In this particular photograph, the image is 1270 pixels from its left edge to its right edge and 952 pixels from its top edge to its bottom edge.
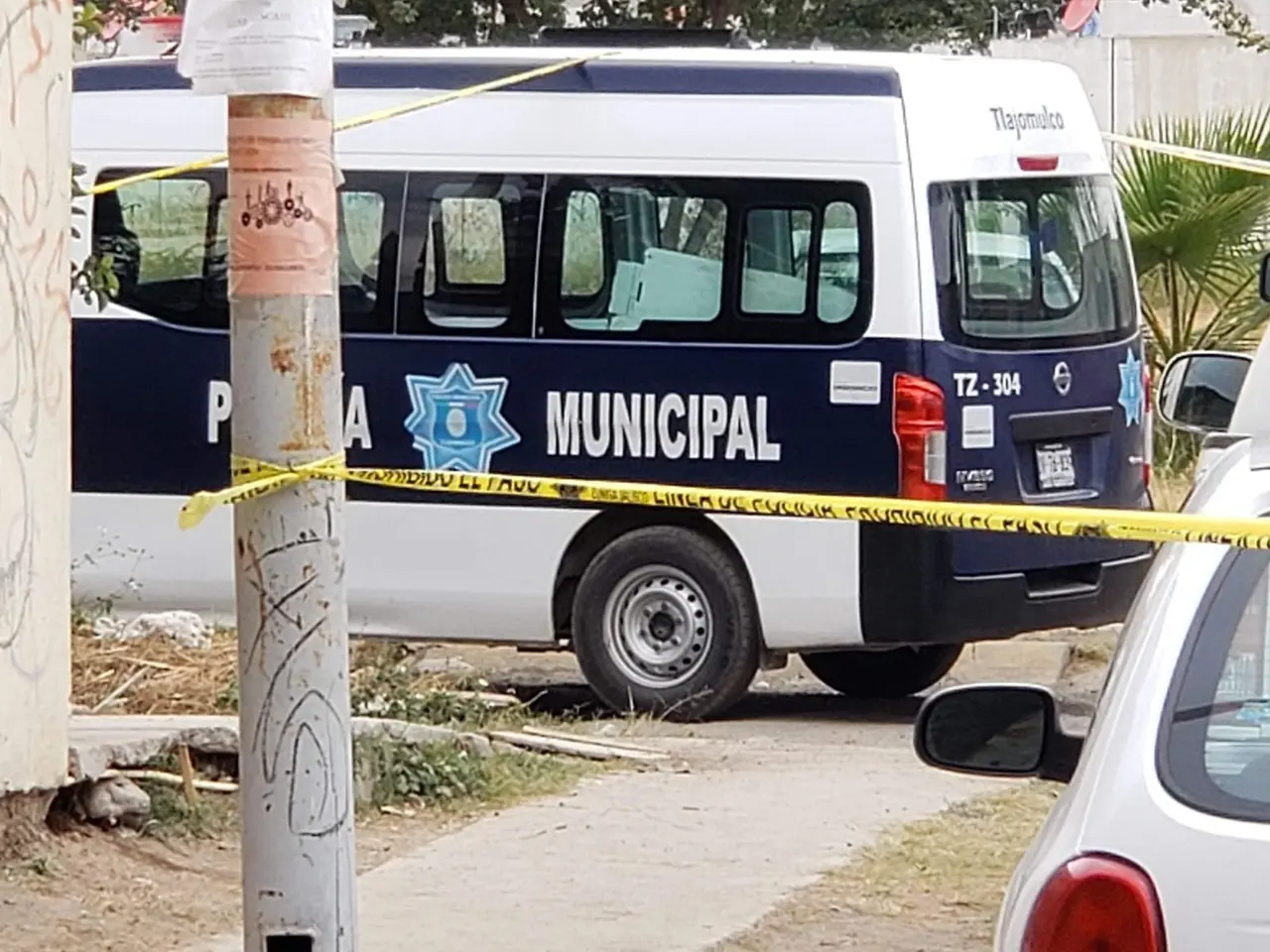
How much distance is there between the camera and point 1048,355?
10750mm

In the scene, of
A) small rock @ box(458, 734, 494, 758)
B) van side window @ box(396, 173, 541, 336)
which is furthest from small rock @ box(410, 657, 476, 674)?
small rock @ box(458, 734, 494, 758)

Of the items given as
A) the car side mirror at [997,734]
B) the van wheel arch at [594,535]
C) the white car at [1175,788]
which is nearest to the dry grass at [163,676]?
the van wheel arch at [594,535]

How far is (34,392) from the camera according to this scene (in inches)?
271

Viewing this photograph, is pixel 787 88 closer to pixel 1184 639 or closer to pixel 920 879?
pixel 920 879

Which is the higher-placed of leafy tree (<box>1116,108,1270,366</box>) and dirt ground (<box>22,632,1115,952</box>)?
leafy tree (<box>1116,108,1270,366</box>)

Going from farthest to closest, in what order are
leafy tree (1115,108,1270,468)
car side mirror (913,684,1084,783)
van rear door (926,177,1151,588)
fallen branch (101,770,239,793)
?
leafy tree (1115,108,1270,468)
van rear door (926,177,1151,588)
fallen branch (101,770,239,793)
car side mirror (913,684,1084,783)

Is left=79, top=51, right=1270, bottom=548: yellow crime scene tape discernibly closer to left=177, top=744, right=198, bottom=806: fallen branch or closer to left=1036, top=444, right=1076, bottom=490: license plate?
left=177, top=744, right=198, bottom=806: fallen branch

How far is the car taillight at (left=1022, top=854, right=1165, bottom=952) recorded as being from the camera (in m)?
3.20

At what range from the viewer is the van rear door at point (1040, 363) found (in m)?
10.4

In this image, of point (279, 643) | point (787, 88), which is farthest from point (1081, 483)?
point (279, 643)

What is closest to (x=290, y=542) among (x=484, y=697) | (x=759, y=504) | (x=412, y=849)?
(x=759, y=504)

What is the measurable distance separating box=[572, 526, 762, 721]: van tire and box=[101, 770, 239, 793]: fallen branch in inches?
115

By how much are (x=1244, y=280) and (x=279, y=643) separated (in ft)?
40.3

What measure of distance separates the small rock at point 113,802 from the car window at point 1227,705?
15.3ft
